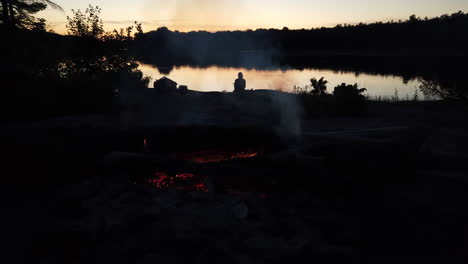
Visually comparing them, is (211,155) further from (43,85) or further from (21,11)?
(21,11)

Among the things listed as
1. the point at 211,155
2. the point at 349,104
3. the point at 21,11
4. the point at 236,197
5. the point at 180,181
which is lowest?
the point at 236,197

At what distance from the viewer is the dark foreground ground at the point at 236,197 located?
3887 millimetres

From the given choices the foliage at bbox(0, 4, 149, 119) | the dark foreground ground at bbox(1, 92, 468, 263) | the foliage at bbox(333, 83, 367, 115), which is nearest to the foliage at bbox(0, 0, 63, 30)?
the foliage at bbox(0, 4, 149, 119)

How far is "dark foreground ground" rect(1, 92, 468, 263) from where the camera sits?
3.89 metres

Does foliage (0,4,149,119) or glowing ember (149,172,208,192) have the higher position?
Answer: foliage (0,4,149,119)

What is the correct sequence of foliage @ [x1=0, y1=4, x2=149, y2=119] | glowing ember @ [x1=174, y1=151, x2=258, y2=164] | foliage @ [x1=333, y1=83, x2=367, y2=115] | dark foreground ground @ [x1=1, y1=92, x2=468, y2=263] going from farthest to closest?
foliage @ [x1=333, y1=83, x2=367, y2=115] → foliage @ [x1=0, y1=4, x2=149, y2=119] → glowing ember @ [x1=174, y1=151, x2=258, y2=164] → dark foreground ground @ [x1=1, y1=92, x2=468, y2=263]

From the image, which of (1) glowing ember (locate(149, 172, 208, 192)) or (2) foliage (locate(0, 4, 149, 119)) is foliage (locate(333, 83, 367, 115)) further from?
(2) foliage (locate(0, 4, 149, 119))

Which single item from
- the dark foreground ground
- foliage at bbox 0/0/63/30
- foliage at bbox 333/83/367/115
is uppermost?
foliage at bbox 0/0/63/30

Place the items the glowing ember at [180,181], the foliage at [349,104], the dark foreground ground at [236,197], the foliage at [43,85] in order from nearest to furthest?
1. the dark foreground ground at [236,197]
2. the glowing ember at [180,181]
3. the foliage at [43,85]
4. the foliage at [349,104]

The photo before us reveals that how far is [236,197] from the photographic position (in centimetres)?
509

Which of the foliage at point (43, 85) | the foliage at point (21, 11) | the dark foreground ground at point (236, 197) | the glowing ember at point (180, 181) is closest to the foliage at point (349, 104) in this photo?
the dark foreground ground at point (236, 197)

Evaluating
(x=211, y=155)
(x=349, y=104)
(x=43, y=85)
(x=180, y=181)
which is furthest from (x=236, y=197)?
(x=43, y=85)

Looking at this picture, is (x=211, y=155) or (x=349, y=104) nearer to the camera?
(x=211, y=155)

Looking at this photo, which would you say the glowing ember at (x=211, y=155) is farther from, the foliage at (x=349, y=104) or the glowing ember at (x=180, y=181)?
the foliage at (x=349, y=104)
